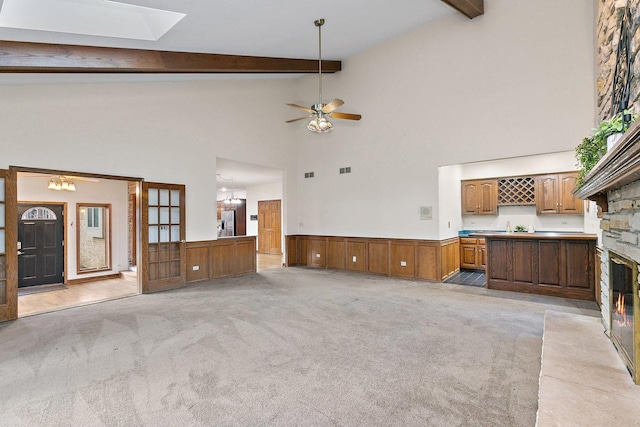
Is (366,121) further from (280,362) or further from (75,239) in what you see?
(75,239)

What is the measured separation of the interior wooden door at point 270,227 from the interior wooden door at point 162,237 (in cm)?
501

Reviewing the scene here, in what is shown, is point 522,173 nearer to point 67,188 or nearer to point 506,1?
point 506,1

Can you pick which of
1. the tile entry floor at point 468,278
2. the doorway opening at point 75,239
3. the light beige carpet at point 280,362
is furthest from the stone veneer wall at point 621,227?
the doorway opening at point 75,239

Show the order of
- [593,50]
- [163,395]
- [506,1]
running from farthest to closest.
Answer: [506,1]
[593,50]
[163,395]

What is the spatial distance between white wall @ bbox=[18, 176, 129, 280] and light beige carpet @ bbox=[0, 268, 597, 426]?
3.13 m

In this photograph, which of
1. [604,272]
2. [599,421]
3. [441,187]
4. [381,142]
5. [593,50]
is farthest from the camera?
[381,142]

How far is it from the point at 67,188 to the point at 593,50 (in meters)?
9.87

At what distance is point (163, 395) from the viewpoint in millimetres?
2330

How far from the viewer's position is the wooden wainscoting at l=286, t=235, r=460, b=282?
639 centimetres

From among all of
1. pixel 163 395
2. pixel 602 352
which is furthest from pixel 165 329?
pixel 602 352

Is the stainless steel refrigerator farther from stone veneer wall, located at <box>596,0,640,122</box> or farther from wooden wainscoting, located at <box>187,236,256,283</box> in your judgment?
stone veneer wall, located at <box>596,0,640,122</box>

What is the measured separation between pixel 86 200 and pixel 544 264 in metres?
9.68

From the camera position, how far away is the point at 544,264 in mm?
5129

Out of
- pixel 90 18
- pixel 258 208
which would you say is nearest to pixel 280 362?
pixel 90 18
